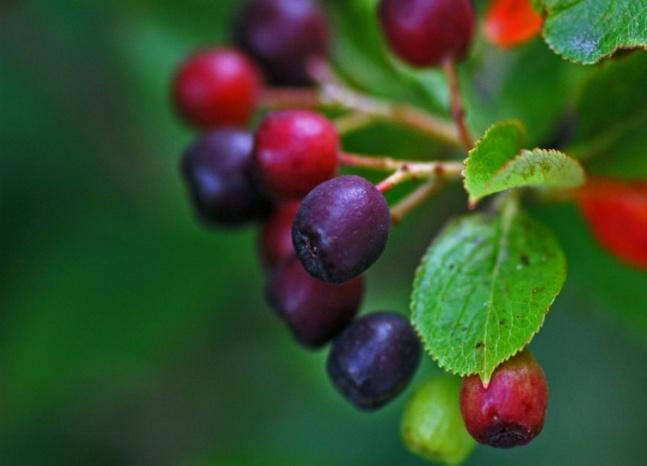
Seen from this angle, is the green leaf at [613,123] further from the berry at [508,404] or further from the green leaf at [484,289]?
the berry at [508,404]

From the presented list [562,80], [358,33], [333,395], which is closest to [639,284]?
[562,80]

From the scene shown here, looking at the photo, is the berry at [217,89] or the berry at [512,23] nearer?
the berry at [512,23]

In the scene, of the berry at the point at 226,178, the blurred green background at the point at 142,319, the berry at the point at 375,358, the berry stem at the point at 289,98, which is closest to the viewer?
the berry at the point at 375,358

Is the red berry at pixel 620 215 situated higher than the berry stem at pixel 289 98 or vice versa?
the berry stem at pixel 289 98

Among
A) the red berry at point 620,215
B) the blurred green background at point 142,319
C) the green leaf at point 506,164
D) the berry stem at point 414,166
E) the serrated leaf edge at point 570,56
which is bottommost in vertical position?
the blurred green background at point 142,319

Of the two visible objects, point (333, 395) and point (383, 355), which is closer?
point (383, 355)

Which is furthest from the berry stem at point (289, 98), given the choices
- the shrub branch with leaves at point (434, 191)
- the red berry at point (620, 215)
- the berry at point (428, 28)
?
the red berry at point (620, 215)

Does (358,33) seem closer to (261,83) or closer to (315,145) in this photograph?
(261,83)
